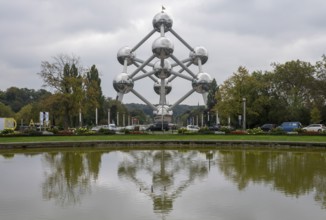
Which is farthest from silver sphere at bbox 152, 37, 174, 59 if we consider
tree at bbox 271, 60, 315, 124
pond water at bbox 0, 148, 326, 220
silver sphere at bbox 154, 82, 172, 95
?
Answer: pond water at bbox 0, 148, 326, 220

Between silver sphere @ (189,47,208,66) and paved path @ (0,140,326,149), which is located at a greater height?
silver sphere @ (189,47,208,66)

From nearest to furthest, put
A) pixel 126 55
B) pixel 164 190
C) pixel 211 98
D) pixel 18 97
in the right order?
pixel 164 190 → pixel 126 55 → pixel 211 98 → pixel 18 97

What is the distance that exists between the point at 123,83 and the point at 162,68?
534 cm

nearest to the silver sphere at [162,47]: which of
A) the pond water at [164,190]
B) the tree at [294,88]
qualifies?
the tree at [294,88]

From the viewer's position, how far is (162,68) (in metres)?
52.7

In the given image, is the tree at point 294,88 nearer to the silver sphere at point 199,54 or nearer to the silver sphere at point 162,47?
the silver sphere at point 199,54

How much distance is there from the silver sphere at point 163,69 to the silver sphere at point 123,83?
364 centimetres

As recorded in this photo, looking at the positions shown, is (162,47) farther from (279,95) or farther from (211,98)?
(211,98)

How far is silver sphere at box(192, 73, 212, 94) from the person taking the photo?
2060 inches

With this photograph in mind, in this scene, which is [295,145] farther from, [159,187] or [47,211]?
[47,211]

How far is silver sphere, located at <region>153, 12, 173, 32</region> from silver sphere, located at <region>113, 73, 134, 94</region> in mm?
7543

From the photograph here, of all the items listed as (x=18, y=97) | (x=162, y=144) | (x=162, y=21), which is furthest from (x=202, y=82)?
(x=18, y=97)

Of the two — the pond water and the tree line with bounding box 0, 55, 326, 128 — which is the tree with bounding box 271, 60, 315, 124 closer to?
the tree line with bounding box 0, 55, 326, 128

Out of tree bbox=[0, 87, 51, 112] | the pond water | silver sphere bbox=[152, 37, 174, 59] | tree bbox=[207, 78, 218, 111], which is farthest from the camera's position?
tree bbox=[0, 87, 51, 112]
